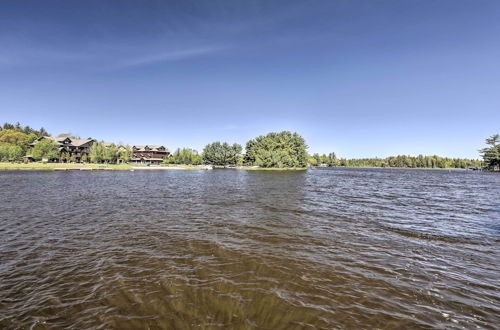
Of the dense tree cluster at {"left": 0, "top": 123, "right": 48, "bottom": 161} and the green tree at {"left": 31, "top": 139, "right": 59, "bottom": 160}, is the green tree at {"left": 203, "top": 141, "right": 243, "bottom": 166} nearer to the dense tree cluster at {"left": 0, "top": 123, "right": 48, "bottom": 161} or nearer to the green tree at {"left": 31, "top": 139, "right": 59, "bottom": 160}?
the green tree at {"left": 31, "top": 139, "right": 59, "bottom": 160}

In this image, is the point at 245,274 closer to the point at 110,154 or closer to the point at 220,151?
the point at 110,154

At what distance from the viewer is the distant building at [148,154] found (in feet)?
544

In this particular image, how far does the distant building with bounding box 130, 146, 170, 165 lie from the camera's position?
166 metres

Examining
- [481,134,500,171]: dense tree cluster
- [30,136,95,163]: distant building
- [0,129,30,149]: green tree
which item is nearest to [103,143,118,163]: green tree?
[30,136,95,163]: distant building

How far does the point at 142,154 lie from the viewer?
551 ft

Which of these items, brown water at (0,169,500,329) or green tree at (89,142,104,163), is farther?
green tree at (89,142,104,163)

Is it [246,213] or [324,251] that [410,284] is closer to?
[324,251]

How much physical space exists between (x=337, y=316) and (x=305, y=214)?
46.4 feet

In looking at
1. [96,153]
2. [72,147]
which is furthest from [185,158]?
[72,147]

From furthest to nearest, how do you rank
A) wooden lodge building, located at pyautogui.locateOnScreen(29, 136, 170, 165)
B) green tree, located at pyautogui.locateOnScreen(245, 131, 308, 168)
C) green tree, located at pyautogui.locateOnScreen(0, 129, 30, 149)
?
Result: green tree, located at pyautogui.locateOnScreen(245, 131, 308, 168)
green tree, located at pyautogui.locateOnScreen(0, 129, 30, 149)
wooden lodge building, located at pyautogui.locateOnScreen(29, 136, 170, 165)

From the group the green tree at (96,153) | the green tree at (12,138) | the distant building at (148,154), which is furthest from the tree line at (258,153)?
the green tree at (12,138)

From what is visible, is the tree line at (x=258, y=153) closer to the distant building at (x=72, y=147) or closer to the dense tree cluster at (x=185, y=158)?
the dense tree cluster at (x=185, y=158)

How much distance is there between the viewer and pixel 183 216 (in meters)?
19.2

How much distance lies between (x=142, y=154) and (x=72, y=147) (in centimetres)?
4320
